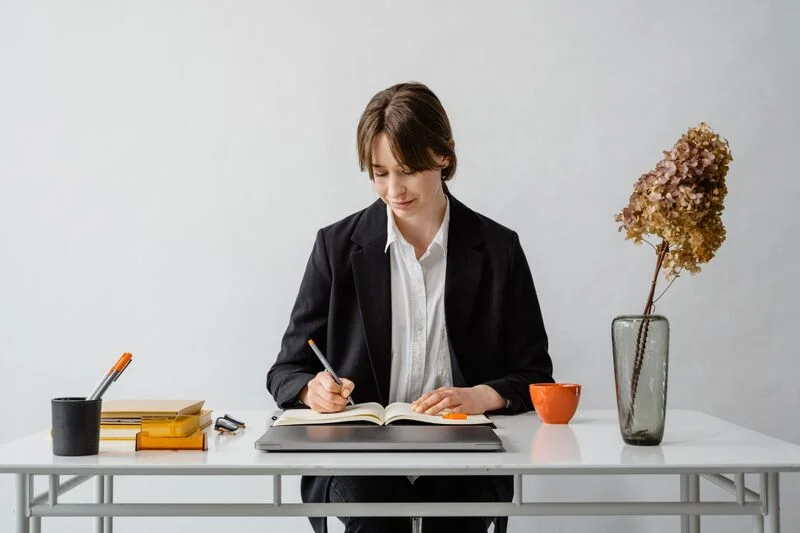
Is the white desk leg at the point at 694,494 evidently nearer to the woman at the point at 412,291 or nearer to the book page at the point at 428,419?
the woman at the point at 412,291

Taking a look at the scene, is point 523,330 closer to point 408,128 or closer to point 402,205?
point 402,205

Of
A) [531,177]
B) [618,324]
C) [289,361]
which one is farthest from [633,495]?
[618,324]

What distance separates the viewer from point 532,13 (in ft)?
9.87

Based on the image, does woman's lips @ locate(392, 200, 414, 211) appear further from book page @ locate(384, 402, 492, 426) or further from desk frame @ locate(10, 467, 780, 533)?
desk frame @ locate(10, 467, 780, 533)

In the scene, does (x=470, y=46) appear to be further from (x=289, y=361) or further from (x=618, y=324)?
(x=618, y=324)

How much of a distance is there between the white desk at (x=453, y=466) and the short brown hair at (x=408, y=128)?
2.17 ft

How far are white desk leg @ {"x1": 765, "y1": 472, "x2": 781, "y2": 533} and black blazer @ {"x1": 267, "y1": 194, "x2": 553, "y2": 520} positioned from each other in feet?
2.18

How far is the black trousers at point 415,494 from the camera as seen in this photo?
1.79m

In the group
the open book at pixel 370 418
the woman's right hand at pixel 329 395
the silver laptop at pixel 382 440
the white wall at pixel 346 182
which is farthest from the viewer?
the white wall at pixel 346 182

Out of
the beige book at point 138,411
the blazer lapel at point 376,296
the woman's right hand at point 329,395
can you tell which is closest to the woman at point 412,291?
the blazer lapel at point 376,296

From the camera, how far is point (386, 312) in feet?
6.70

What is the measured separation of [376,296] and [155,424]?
702 mm

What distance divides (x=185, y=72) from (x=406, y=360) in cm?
147

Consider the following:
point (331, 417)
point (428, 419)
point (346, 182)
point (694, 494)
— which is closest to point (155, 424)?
point (331, 417)
